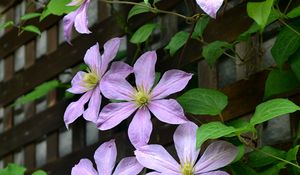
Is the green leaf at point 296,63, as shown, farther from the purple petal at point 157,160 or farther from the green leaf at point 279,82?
the purple petal at point 157,160

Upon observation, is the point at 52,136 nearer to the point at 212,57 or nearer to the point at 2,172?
the point at 2,172

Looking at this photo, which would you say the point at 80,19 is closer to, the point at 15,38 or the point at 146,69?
the point at 146,69

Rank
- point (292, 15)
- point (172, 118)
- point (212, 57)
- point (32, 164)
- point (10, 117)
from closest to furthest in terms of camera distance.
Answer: point (172, 118)
point (292, 15)
point (212, 57)
point (32, 164)
point (10, 117)

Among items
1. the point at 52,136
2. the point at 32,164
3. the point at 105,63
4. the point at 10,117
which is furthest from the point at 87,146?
the point at 105,63

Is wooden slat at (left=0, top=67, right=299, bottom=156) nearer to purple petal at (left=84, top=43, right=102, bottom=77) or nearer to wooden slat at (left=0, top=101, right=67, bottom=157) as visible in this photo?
wooden slat at (left=0, top=101, right=67, bottom=157)

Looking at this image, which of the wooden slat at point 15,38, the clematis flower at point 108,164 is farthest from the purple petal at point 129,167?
the wooden slat at point 15,38
